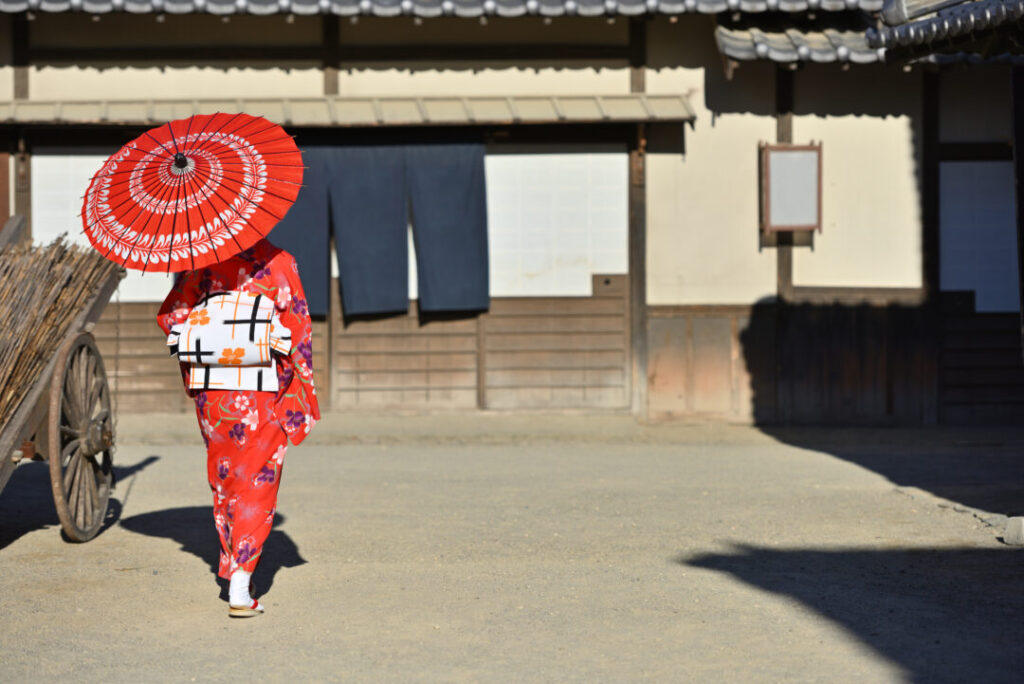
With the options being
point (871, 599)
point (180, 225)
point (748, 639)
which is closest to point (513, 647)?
point (748, 639)

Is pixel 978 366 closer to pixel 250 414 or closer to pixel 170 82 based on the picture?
pixel 170 82

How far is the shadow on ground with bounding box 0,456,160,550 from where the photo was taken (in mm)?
7270

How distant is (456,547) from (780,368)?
666cm

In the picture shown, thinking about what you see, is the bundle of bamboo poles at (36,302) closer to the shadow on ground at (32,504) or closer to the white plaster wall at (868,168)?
the shadow on ground at (32,504)

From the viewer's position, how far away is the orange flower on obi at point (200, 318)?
17.6 ft

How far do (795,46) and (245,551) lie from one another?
26.9 ft

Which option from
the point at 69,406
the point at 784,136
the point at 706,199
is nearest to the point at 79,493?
the point at 69,406

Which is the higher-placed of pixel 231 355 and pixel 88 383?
pixel 231 355

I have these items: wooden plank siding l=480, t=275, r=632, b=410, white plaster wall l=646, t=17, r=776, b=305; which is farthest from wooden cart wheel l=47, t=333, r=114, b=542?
white plaster wall l=646, t=17, r=776, b=305

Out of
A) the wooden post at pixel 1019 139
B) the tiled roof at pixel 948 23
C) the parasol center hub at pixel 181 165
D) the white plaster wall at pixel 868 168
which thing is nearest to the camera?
the parasol center hub at pixel 181 165

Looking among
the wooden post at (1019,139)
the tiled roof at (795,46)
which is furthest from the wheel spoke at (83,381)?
the tiled roof at (795,46)

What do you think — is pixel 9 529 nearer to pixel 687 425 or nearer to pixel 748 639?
pixel 748 639

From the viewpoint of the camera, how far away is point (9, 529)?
7227 millimetres

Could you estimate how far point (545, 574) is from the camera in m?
6.08
